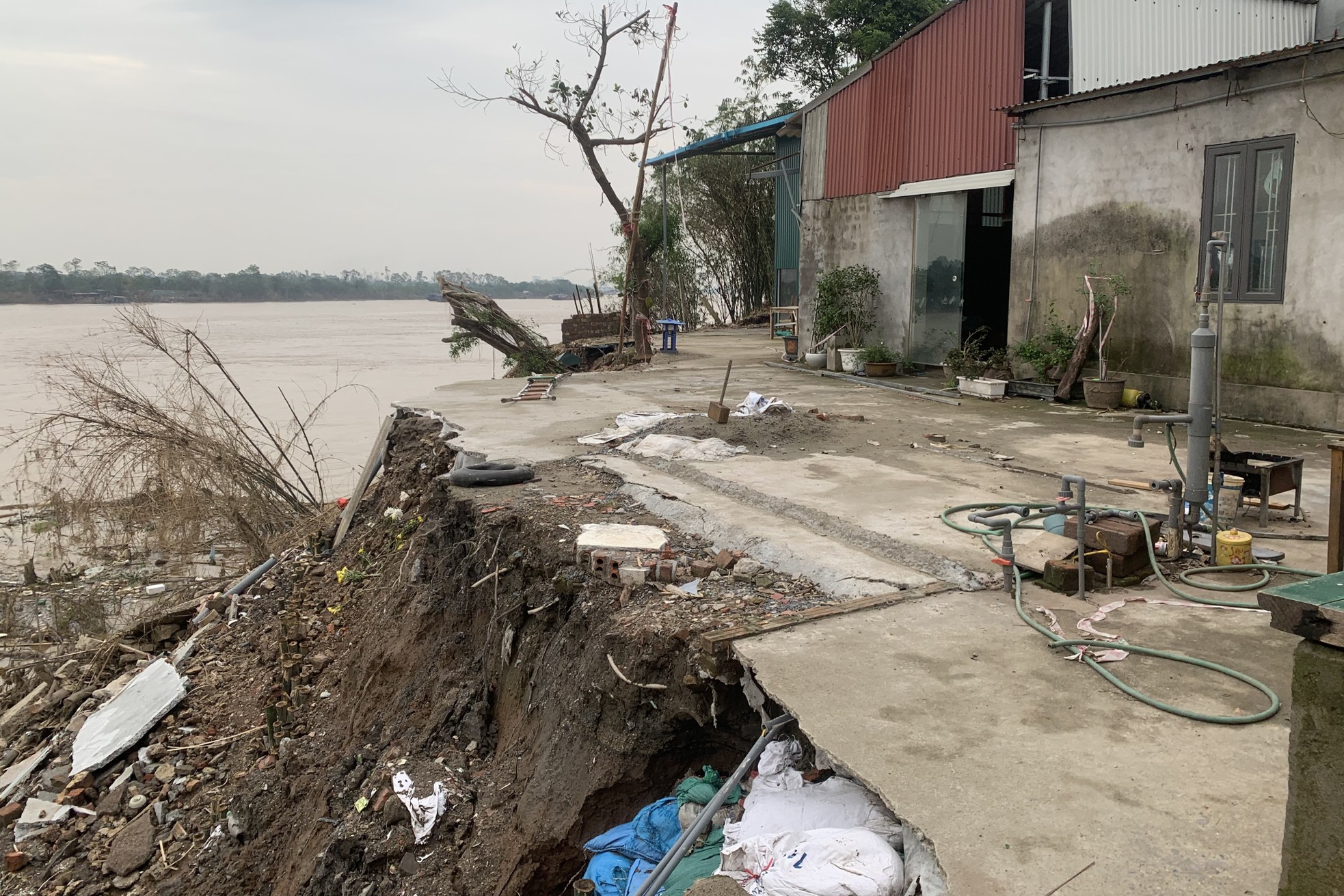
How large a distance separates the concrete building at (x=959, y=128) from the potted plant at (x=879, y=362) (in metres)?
0.31

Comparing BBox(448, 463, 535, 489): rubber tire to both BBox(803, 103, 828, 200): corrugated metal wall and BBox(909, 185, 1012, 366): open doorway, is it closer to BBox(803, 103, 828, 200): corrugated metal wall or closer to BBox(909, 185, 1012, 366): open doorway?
BBox(909, 185, 1012, 366): open doorway

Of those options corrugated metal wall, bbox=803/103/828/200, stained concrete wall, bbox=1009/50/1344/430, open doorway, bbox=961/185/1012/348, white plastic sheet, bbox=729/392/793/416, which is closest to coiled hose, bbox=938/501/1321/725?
white plastic sheet, bbox=729/392/793/416

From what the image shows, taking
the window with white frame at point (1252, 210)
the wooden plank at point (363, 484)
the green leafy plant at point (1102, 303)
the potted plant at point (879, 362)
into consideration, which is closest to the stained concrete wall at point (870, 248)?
the potted plant at point (879, 362)

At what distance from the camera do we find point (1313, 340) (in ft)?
27.8

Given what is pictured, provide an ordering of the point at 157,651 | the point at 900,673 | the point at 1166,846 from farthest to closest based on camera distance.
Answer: the point at 157,651 < the point at 900,673 < the point at 1166,846

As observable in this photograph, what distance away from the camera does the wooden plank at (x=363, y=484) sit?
28.7ft

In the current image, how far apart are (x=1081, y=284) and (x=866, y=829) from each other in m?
9.39

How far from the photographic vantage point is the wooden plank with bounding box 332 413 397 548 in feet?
28.7

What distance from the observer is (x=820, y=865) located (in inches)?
104

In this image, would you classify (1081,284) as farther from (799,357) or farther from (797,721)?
(797,721)

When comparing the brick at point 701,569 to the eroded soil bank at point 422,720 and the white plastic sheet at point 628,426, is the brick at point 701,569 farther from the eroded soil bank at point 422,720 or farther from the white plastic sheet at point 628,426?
the white plastic sheet at point 628,426

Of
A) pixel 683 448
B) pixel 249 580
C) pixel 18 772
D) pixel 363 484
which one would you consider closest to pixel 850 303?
pixel 683 448

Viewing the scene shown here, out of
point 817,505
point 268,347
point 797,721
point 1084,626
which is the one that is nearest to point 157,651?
point 817,505

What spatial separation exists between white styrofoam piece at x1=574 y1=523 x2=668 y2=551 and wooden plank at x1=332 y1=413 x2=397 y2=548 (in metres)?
4.08
